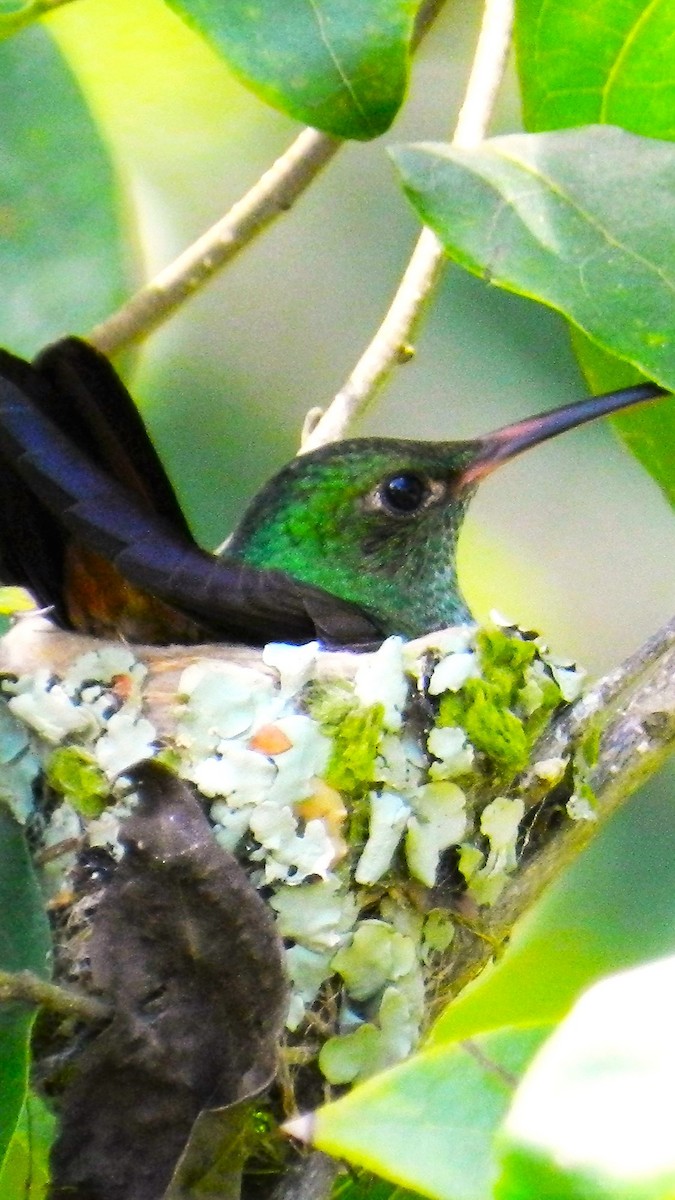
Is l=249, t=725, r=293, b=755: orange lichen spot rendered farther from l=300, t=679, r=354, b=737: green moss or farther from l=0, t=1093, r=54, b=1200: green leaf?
l=0, t=1093, r=54, b=1200: green leaf

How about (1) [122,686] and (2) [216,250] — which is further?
(2) [216,250]

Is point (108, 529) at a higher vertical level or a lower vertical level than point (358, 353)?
higher

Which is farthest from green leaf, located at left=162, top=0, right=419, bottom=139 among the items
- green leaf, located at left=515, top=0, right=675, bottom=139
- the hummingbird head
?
the hummingbird head

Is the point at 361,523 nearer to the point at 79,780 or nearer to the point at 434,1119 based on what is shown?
the point at 79,780

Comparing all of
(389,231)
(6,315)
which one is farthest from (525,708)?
(389,231)

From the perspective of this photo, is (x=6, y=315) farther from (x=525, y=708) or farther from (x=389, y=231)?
(x=389, y=231)

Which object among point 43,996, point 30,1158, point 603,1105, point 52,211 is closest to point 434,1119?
point 603,1105

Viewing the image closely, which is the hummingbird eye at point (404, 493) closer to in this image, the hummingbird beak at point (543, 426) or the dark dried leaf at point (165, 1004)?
the hummingbird beak at point (543, 426)
